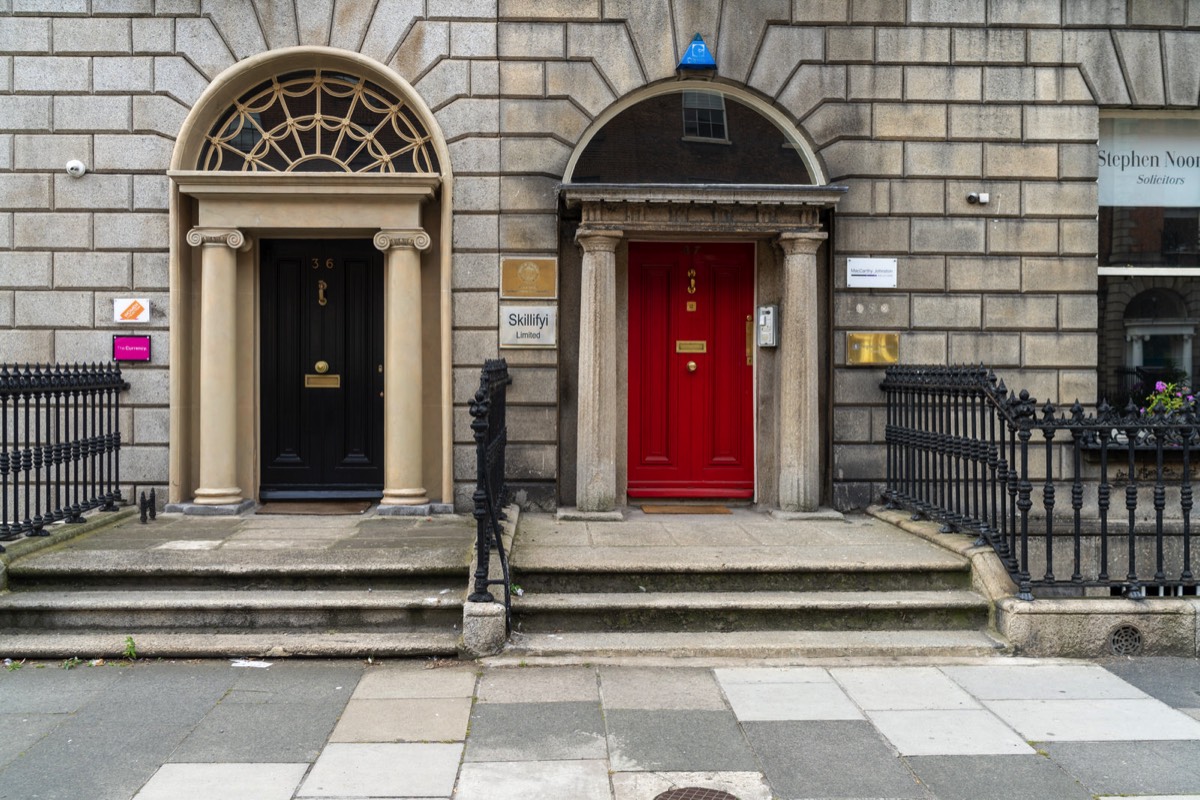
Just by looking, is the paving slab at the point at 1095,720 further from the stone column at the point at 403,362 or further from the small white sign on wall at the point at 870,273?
the stone column at the point at 403,362

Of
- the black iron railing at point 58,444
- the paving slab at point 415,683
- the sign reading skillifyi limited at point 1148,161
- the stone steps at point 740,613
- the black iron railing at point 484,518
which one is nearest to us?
the paving slab at point 415,683

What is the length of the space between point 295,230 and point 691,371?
4147mm

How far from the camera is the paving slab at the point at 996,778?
395 cm

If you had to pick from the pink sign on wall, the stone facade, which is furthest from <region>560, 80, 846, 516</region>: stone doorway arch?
the pink sign on wall

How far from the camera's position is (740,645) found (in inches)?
230

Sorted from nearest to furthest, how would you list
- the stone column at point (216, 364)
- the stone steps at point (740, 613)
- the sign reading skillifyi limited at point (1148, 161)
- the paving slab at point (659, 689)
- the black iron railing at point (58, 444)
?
1. the paving slab at point (659, 689)
2. the stone steps at point (740, 613)
3. the black iron railing at point (58, 444)
4. the stone column at point (216, 364)
5. the sign reading skillifyi limited at point (1148, 161)

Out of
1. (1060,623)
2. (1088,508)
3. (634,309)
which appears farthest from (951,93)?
(1060,623)

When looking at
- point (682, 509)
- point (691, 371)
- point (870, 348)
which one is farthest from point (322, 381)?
point (870, 348)

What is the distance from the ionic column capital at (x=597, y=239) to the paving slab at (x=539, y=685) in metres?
4.26

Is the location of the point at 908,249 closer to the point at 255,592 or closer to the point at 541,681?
the point at 541,681

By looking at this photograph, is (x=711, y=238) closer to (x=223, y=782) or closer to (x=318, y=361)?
(x=318, y=361)

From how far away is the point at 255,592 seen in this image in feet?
20.6

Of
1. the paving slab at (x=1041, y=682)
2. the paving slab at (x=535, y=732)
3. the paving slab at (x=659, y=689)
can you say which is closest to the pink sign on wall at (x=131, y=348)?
the paving slab at (x=535, y=732)

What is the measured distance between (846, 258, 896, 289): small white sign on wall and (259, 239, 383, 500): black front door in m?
4.69
